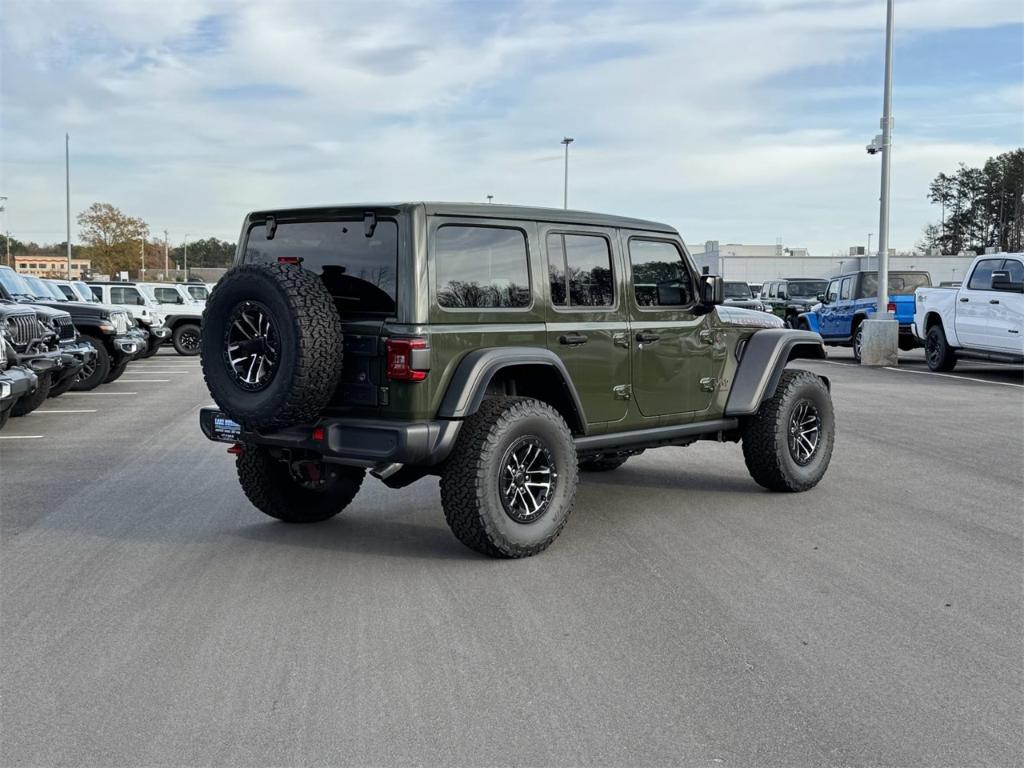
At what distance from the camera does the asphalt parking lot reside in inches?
144

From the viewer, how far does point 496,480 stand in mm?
5848

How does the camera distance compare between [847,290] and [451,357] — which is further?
[847,290]

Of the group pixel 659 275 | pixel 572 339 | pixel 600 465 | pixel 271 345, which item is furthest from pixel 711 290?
pixel 271 345

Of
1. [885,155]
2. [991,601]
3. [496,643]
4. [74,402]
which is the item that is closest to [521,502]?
[496,643]

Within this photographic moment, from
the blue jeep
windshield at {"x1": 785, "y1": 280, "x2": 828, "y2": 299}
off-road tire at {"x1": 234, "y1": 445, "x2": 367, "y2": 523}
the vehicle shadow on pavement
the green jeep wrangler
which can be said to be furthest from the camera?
windshield at {"x1": 785, "y1": 280, "x2": 828, "y2": 299}

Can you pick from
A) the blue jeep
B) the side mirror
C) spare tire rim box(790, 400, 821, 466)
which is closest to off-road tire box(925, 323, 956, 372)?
the blue jeep

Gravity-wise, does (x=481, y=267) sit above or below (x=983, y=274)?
below

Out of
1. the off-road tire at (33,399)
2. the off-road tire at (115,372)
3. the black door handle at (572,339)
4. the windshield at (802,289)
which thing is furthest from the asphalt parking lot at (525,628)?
the windshield at (802,289)

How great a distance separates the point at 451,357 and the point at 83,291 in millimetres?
19559

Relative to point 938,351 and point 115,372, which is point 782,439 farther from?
point 115,372

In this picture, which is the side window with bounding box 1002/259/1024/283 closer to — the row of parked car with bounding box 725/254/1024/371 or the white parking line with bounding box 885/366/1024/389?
the row of parked car with bounding box 725/254/1024/371

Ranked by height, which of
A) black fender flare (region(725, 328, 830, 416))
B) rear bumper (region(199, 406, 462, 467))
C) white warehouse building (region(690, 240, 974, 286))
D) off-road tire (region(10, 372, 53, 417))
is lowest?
off-road tire (region(10, 372, 53, 417))

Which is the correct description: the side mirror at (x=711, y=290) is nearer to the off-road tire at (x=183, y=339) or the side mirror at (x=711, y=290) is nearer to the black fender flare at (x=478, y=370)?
the black fender flare at (x=478, y=370)

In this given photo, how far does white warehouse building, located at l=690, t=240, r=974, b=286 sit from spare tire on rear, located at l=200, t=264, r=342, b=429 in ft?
196
